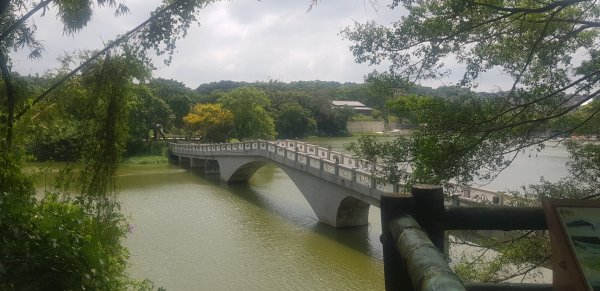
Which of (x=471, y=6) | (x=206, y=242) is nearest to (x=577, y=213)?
(x=471, y=6)

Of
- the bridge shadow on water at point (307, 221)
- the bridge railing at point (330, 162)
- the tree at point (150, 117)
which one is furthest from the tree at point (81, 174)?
the tree at point (150, 117)

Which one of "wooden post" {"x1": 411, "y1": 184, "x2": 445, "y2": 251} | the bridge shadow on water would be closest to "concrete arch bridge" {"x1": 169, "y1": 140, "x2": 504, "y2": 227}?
the bridge shadow on water

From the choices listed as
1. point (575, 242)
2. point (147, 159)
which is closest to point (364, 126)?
point (147, 159)

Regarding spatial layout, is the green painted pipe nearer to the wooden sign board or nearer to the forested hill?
the wooden sign board

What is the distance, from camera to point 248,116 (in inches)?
1419

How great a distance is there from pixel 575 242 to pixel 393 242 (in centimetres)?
55

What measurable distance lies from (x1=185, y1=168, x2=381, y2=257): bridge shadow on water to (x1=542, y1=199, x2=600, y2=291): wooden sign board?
1080cm

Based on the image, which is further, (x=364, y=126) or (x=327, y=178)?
(x=364, y=126)

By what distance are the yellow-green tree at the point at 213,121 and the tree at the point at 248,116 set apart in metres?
0.58

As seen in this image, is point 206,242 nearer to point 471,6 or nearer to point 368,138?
point 368,138

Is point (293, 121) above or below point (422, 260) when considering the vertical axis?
above

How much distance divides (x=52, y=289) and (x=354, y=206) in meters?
11.8

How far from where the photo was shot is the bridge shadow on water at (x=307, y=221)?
13190 mm

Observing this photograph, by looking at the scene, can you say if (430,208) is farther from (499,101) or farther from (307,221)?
(307,221)
